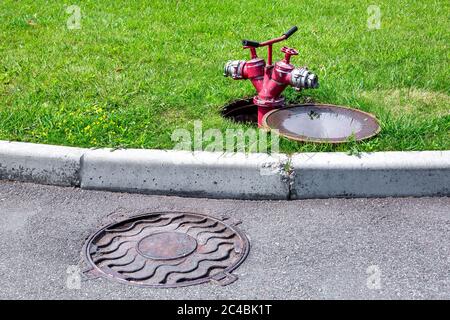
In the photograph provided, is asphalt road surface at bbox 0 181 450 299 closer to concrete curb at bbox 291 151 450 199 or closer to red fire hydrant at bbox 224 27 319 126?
concrete curb at bbox 291 151 450 199

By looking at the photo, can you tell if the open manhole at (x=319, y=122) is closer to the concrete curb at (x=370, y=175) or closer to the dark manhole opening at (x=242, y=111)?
the dark manhole opening at (x=242, y=111)

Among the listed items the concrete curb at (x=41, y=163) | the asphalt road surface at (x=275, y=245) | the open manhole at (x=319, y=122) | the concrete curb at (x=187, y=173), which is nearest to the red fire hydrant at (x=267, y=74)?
the open manhole at (x=319, y=122)

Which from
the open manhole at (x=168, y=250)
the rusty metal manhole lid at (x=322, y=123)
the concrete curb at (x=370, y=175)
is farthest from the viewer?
the rusty metal manhole lid at (x=322, y=123)

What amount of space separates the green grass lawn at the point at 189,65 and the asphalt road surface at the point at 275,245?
1.46 feet

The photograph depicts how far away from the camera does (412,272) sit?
3297 millimetres

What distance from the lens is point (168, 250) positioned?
3539 mm

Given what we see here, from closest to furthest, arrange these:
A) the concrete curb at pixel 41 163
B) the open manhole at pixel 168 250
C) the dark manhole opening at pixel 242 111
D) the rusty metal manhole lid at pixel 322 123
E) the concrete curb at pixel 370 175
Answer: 1. the open manhole at pixel 168 250
2. the concrete curb at pixel 370 175
3. the concrete curb at pixel 41 163
4. the rusty metal manhole lid at pixel 322 123
5. the dark manhole opening at pixel 242 111

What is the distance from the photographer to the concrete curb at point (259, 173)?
4.00 metres

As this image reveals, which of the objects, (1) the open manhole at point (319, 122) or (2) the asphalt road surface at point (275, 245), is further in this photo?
(1) the open manhole at point (319, 122)

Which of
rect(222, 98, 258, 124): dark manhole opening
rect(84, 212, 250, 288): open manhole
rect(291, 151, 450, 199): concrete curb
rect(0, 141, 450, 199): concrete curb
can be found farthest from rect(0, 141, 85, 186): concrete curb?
rect(291, 151, 450, 199): concrete curb
